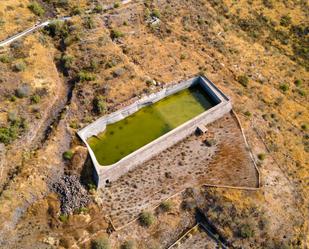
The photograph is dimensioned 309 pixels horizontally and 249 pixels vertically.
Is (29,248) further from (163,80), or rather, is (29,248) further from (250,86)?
(250,86)

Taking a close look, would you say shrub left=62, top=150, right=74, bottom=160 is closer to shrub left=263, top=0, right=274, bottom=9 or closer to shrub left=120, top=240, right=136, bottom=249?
shrub left=120, top=240, right=136, bottom=249

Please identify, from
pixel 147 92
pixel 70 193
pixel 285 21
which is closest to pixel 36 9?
pixel 147 92

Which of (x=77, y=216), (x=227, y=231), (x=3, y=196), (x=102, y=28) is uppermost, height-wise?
(x=102, y=28)

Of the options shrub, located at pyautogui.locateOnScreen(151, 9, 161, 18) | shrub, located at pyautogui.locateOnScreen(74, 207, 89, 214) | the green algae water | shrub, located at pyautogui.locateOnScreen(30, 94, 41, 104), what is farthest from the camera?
shrub, located at pyautogui.locateOnScreen(151, 9, 161, 18)

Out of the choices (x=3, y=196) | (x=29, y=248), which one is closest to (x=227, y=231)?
(x=29, y=248)

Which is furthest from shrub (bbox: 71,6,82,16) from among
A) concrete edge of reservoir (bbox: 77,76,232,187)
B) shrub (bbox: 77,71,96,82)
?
concrete edge of reservoir (bbox: 77,76,232,187)
